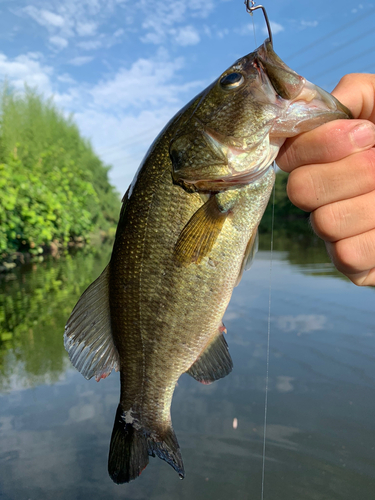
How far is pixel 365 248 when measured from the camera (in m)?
1.69

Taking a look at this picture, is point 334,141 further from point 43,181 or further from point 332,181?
point 43,181

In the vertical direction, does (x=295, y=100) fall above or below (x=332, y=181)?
above

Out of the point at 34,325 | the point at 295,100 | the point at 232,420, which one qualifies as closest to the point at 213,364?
the point at 295,100

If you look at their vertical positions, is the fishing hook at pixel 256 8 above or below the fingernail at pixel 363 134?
above

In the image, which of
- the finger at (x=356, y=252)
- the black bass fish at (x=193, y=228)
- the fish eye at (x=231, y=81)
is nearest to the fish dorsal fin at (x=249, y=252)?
the black bass fish at (x=193, y=228)

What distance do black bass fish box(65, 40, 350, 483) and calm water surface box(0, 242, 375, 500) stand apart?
1.28 meters

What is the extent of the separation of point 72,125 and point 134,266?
4051 centimetres

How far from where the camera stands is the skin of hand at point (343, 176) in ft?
5.11

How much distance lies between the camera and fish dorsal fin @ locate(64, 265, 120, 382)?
200 cm

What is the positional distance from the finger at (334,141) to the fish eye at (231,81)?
0.34 m

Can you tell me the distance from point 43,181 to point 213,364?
19.7m

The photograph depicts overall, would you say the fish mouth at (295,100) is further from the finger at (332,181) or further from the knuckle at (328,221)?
the knuckle at (328,221)

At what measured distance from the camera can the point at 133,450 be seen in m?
1.94

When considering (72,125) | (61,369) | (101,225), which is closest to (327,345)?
(61,369)
